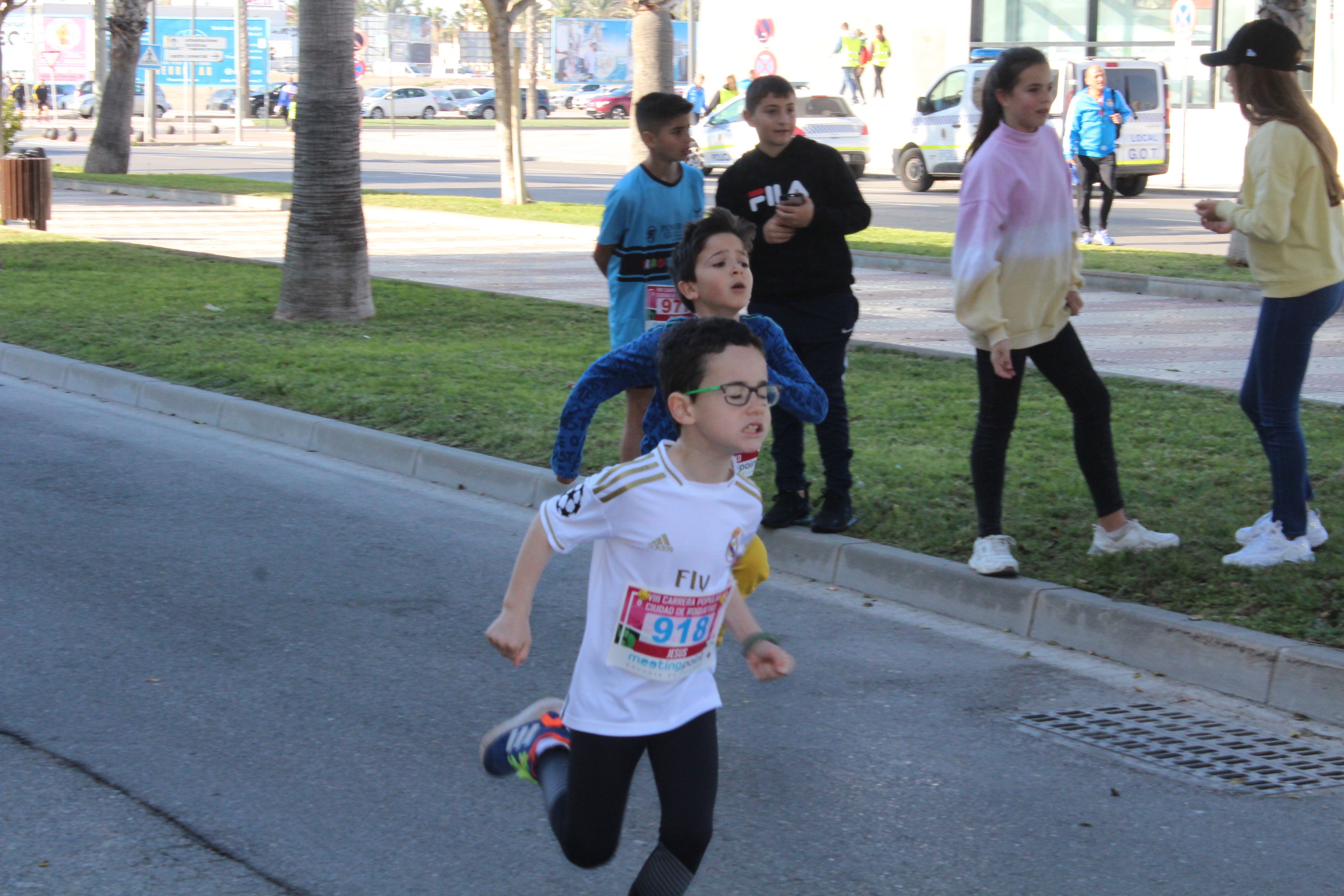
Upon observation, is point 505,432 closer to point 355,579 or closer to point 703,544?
point 355,579

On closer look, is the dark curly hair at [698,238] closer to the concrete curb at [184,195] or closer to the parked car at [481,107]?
the concrete curb at [184,195]

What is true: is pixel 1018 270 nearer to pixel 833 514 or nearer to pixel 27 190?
pixel 833 514

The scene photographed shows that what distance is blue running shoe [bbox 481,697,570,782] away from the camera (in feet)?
10.9

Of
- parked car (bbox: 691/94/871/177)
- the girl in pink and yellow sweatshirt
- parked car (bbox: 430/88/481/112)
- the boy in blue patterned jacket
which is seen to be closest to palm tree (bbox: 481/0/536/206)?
parked car (bbox: 691/94/871/177)

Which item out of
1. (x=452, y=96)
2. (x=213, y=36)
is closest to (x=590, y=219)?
(x=213, y=36)

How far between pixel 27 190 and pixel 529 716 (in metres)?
18.8

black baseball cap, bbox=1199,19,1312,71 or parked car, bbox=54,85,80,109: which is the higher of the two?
parked car, bbox=54,85,80,109

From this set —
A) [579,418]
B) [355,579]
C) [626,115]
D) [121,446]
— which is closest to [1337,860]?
[579,418]

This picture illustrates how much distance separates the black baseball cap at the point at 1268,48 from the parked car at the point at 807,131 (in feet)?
83.6

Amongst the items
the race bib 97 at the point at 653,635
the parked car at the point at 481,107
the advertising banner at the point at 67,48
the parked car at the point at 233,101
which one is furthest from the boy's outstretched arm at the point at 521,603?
the advertising banner at the point at 67,48

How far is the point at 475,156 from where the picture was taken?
42562 millimetres

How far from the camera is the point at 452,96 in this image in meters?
68.9

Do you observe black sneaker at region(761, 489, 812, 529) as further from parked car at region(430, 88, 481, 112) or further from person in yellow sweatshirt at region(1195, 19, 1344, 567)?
parked car at region(430, 88, 481, 112)

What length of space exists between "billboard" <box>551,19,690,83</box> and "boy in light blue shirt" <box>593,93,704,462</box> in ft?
265
